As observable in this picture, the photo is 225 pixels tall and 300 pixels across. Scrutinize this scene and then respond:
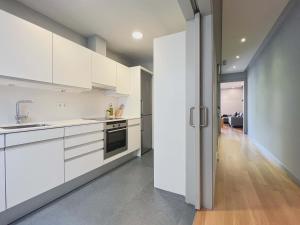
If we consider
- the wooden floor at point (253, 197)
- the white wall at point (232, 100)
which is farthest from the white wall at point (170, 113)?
the white wall at point (232, 100)

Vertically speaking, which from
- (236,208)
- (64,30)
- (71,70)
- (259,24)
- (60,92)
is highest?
(259,24)

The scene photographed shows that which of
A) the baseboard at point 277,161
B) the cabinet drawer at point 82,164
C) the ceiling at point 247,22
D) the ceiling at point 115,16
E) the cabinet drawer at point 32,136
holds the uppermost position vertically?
the ceiling at point 247,22

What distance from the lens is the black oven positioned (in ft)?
9.14

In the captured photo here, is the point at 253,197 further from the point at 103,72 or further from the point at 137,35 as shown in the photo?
the point at 137,35

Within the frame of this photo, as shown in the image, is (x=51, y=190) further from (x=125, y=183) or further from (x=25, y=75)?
(x=25, y=75)

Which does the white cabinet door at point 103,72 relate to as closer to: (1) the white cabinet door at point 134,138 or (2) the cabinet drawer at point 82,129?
(2) the cabinet drawer at point 82,129

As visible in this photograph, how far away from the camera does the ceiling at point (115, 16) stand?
2.24 metres

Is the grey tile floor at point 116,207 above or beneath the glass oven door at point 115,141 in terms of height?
beneath

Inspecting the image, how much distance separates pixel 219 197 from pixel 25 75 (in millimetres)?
2789

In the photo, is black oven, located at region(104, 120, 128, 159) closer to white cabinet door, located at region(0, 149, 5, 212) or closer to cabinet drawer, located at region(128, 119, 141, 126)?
cabinet drawer, located at region(128, 119, 141, 126)

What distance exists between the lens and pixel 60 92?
271 centimetres

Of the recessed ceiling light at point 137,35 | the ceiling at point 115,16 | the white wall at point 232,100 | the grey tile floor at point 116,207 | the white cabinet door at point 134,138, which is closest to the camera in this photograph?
the grey tile floor at point 116,207

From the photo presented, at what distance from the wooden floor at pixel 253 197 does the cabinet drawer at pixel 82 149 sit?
65.7 inches

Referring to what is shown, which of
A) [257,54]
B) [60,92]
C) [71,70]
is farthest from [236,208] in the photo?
[257,54]
